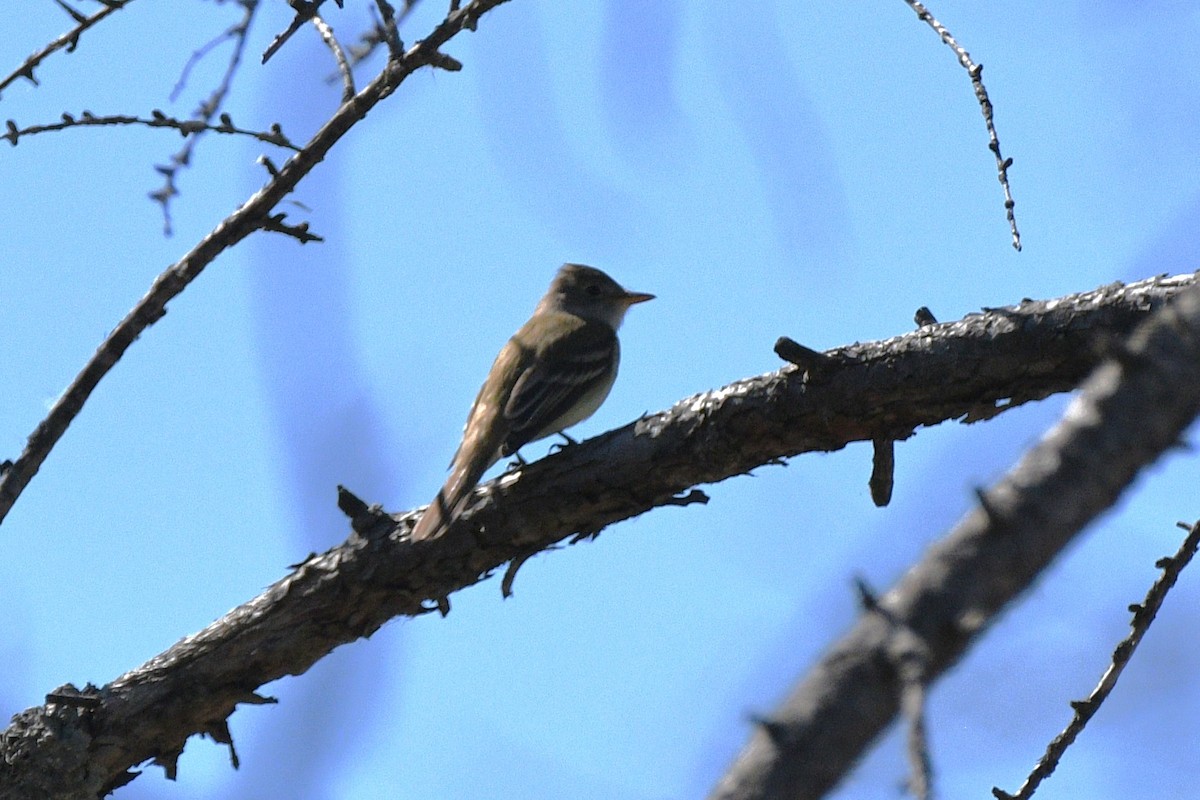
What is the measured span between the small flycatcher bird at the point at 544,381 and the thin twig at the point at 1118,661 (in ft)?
7.80

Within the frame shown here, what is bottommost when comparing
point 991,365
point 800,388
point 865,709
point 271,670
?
point 865,709

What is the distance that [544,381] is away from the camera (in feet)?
23.4

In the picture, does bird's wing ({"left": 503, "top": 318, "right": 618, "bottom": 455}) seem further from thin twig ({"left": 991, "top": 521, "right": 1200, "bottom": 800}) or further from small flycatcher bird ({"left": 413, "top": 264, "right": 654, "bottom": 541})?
thin twig ({"left": 991, "top": 521, "right": 1200, "bottom": 800})

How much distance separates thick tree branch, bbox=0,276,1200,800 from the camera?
14.6 ft

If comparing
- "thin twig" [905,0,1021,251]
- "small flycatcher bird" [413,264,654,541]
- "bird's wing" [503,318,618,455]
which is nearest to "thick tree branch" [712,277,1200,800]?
"thin twig" [905,0,1021,251]

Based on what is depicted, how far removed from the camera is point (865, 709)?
1.48 meters

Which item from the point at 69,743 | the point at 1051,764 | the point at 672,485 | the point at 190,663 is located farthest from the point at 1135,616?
the point at 69,743

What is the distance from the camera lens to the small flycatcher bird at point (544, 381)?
6.51 m

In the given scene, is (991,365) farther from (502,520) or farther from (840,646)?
(840,646)

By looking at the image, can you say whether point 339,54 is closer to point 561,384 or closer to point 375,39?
point 375,39

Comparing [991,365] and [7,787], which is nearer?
[991,365]

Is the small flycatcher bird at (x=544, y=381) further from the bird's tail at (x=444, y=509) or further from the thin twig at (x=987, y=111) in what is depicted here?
the thin twig at (x=987, y=111)

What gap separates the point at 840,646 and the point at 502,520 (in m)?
3.56

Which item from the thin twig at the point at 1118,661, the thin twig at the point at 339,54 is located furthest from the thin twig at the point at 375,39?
the thin twig at the point at 1118,661
